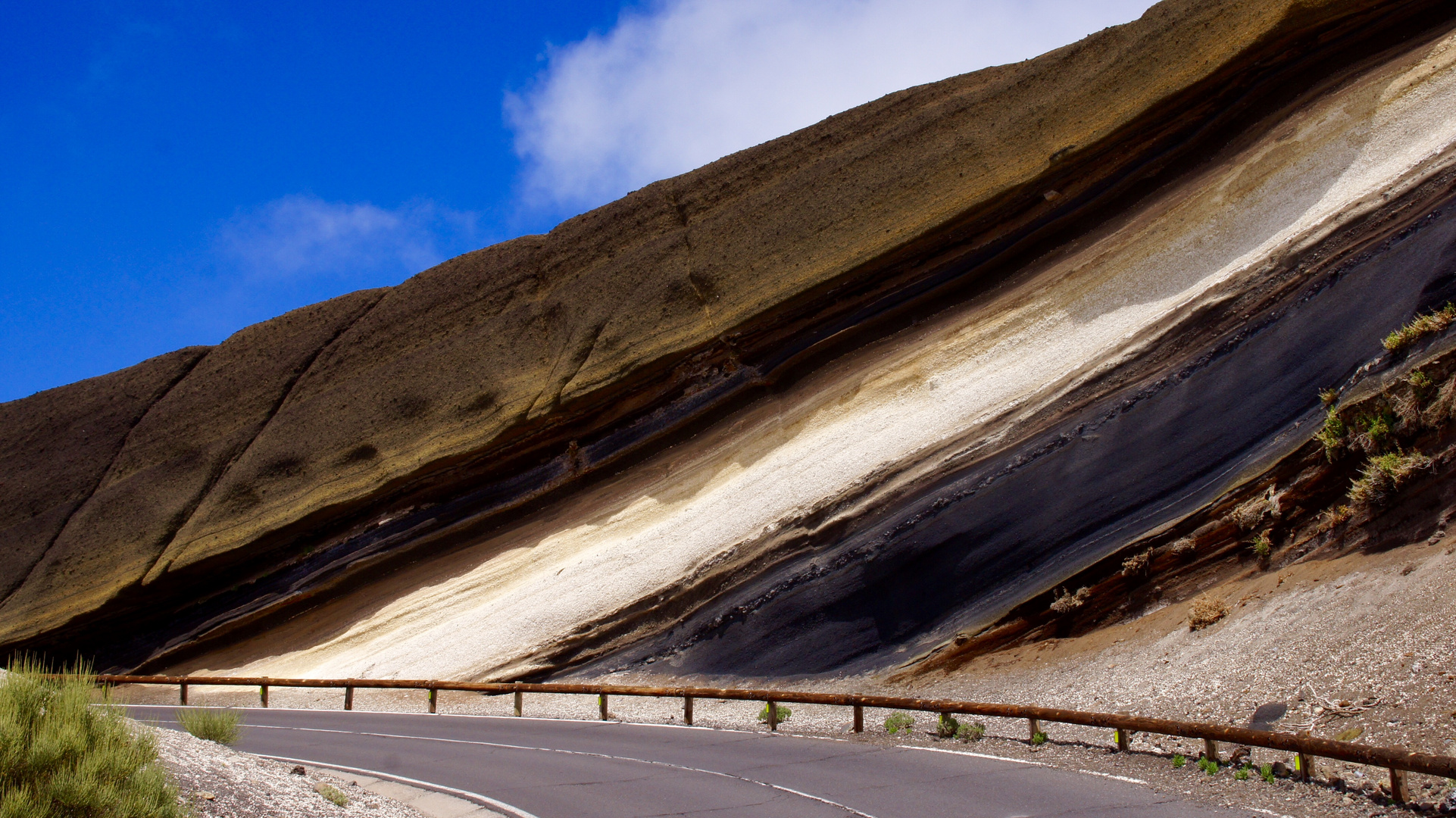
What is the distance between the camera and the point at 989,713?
1047 cm

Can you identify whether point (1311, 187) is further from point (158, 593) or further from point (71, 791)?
point (158, 593)

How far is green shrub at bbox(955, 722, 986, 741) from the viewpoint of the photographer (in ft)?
35.6

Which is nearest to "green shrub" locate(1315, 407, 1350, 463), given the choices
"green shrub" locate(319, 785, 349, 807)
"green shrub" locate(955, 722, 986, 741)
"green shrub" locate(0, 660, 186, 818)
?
"green shrub" locate(955, 722, 986, 741)

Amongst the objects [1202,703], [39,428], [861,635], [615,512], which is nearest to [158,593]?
[39,428]

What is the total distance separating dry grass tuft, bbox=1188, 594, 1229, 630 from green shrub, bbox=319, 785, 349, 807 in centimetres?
1041

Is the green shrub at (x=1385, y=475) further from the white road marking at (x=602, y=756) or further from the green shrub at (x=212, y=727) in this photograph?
the green shrub at (x=212, y=727)

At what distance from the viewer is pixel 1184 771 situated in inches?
330

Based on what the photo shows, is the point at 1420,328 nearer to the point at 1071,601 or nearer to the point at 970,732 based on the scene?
the point at 1071,601

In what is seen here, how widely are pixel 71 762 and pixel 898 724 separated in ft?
28.5

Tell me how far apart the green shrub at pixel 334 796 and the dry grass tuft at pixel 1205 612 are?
1041 cm

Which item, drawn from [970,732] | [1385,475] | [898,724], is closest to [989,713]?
[970,732]

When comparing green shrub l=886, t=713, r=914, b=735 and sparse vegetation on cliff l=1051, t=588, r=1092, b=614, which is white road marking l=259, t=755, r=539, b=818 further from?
sparse vegetation on cliff l=1051, t=588, r=1092, b=614

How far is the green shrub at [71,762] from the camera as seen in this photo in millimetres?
5750

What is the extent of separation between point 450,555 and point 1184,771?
676 inches
